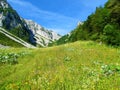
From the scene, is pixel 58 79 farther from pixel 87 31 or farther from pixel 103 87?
pixel 87 31

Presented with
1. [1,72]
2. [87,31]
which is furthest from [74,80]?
[87,31]

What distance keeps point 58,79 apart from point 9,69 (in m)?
6.83

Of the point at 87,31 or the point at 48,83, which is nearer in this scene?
the point at 48,83

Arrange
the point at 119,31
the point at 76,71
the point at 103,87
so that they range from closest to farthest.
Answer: the point at 103,87 < the point at 76,71 < the point at 119,31

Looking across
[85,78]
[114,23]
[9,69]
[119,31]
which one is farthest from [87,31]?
[85,78]

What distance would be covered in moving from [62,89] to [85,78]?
6.77 ft

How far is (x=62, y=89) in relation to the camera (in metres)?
11.1

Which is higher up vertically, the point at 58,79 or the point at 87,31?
the point at 87,31

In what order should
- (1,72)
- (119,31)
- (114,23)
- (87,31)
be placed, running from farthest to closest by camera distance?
(87,31) → (114,23) → (119,31) → (1,72)

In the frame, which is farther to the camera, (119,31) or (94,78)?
(119,31)

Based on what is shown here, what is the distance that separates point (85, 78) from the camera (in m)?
12.9

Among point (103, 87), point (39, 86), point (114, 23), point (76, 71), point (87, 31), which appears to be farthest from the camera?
point (87, 31)

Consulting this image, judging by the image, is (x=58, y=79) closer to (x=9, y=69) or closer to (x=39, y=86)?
(x=39, y=86)

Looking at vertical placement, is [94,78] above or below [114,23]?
below
